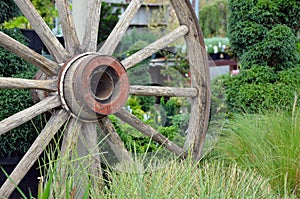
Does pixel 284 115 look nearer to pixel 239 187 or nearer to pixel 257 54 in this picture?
pixel 257 54

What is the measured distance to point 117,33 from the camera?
9.48 ft

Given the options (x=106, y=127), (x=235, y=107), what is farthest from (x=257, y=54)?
(x=106, y=127)

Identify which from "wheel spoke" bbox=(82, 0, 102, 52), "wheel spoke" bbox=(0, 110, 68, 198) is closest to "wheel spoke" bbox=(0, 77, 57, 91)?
"wheel spoke" bbox=(0, 110, 68, 198)

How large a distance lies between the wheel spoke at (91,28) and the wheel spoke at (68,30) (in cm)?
6

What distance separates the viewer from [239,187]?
7.80 feet

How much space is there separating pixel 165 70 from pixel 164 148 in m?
2.06

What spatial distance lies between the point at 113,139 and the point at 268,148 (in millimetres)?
931

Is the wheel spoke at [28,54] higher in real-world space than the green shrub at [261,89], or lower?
higher

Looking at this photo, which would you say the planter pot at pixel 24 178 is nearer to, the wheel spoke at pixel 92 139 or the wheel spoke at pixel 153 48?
the wheel spoke at pixel 92 139

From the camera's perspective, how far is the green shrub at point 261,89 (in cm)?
401

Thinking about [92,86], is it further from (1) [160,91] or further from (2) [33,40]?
(2) [33,40]

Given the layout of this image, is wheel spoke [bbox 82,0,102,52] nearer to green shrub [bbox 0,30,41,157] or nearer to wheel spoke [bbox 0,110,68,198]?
wheel spoke [bbox 0,110,68,198]

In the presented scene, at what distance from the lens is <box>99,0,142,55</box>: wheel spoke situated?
2822 mm

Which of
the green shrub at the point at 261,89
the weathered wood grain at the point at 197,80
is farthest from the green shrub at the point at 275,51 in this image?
the weathered wood grain at the point at 197,80
